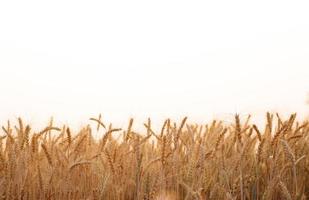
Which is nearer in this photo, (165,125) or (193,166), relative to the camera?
(193,166)

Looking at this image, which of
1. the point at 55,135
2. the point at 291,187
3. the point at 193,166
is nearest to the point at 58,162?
the point at 55,135

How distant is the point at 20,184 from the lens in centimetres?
234

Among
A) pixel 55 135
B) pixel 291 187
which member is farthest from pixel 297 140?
pixel 55 135

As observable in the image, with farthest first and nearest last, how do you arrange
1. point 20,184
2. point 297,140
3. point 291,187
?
1. point 297,140
2. point 291,187
3. point 20,184

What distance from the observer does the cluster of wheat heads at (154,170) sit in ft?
7.63

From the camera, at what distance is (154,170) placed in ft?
8.66

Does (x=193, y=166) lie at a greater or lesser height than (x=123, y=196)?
greater

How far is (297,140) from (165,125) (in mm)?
729

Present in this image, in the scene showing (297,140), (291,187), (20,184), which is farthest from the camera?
(297,140)

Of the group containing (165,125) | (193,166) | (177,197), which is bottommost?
(177,197)

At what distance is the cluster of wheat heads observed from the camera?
2.32 metres

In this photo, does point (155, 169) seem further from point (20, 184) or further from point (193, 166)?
point (20, 184)

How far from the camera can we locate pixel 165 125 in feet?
8.43

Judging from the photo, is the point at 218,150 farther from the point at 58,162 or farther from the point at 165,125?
the point at 58,162
